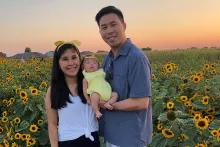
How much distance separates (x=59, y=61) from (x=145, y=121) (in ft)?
2.63

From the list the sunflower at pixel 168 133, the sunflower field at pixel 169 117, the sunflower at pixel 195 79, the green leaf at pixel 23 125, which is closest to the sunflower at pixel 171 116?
the sunflower field at pixel 169 117

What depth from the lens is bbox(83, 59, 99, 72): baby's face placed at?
2.64 metres

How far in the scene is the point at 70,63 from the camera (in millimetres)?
2730

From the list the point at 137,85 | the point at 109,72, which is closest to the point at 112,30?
the point at 109,72

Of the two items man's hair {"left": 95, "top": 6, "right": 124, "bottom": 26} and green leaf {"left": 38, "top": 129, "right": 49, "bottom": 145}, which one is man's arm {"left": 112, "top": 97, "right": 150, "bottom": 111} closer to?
man's hair {"left": 95, "top": 6, "right": 124, "bottom": 26}

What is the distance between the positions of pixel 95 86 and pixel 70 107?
33 centimetres

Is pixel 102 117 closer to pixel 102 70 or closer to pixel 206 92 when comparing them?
pixel 102 70

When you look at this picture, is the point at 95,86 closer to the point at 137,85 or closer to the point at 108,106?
the point at 108,106

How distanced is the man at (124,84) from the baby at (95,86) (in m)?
0.04

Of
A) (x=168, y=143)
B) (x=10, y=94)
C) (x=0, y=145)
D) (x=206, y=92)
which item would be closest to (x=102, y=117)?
(x=168, y=143)

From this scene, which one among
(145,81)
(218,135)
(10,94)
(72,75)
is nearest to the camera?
(145,81)

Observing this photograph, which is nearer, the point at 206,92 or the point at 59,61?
the point at 59,61

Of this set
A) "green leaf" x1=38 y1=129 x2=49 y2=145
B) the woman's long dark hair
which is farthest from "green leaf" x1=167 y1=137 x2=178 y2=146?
"green leaf" x1=38 y1=129 x2=49 y2=145

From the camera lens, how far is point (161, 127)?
392 centimetres
